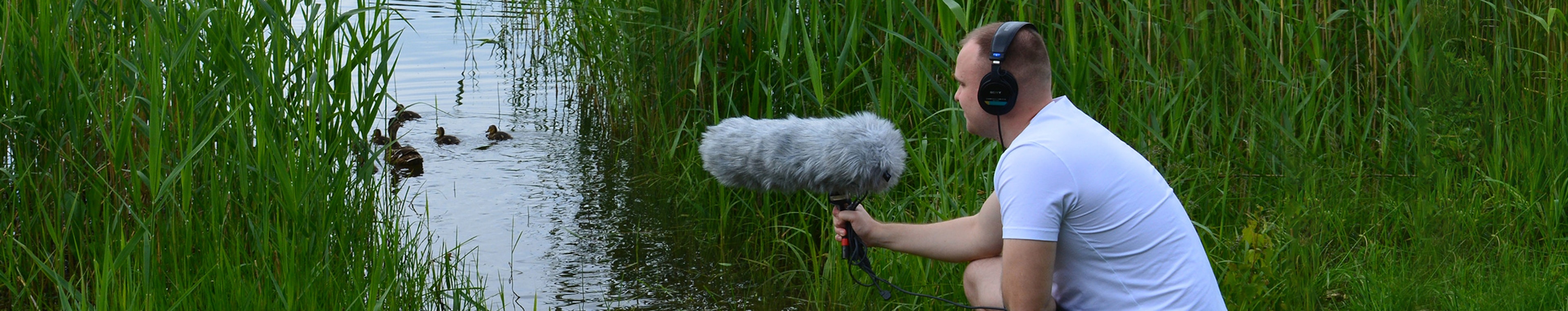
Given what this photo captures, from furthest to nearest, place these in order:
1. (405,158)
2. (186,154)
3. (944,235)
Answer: (405,158) → (186,154) → (944,235)

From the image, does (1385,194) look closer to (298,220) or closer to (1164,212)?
(1164,212)

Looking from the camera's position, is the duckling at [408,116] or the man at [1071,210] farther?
the duckling at [408,116]

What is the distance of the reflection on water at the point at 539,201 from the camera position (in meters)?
5.08

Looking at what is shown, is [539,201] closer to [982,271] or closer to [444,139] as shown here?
[444,139]

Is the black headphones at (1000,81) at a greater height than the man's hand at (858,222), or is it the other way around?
the black headphones at (1000,81)

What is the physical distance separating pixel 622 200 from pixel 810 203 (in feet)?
5.90

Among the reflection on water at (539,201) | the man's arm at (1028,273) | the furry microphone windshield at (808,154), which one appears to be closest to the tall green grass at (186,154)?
the reflection on water at (539,201)

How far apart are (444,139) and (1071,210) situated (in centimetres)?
655

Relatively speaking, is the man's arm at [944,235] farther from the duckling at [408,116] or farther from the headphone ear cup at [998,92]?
the duckling at [408,116]

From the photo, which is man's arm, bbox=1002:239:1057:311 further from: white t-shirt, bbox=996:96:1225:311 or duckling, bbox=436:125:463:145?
duckling, bbox=436:125:463:145

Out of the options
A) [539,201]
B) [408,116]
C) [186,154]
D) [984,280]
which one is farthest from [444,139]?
[984,280]

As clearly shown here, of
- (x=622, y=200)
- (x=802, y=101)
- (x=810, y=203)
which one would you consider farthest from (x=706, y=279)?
(x=622, y=200)

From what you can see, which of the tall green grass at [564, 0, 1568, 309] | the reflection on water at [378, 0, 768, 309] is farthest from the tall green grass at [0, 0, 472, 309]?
the tall green grass at [564, 0, 1568, 309]

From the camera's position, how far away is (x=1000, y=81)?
2.46 m
